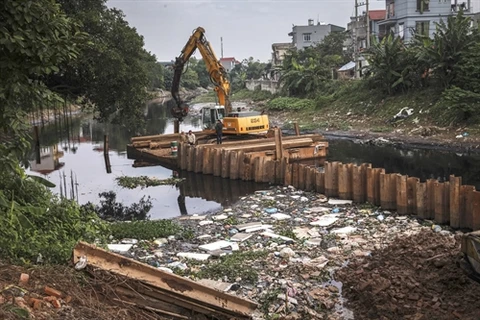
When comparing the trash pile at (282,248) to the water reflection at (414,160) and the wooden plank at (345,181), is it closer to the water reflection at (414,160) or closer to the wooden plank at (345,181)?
Answer: the wooden plank at (345,181)

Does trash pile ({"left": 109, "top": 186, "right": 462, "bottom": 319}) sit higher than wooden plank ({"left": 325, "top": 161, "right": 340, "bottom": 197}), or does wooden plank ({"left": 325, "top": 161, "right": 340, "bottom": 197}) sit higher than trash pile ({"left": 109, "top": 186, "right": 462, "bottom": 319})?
wooden plank ({"left": 325, "top": 161, "right": 340, "bottom": 197})

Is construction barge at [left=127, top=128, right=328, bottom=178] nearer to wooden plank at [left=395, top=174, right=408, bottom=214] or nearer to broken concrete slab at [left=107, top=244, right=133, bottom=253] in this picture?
wooden plank at [left=395, top=174, right=408, bottom=214]

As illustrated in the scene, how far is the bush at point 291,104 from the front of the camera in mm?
39369

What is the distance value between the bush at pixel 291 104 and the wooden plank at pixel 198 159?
19871mm

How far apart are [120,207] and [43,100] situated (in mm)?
10083

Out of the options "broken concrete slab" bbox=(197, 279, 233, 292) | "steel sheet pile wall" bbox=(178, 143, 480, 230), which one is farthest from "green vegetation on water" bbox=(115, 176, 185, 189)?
"broken concrete slab" bbox=(197, 279, 233, 292)

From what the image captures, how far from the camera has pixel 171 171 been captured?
21859 mm

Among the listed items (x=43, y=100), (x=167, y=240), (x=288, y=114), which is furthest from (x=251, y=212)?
(x=288, y=114)

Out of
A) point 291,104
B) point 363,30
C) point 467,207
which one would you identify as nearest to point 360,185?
point 467,207

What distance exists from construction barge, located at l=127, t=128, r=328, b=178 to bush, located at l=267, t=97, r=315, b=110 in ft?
51.7

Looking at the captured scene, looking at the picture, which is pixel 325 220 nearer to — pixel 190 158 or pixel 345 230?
pixel 345 230

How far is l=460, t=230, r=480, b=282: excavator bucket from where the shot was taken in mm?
6461

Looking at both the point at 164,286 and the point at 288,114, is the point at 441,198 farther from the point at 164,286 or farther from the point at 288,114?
the point at 288,114

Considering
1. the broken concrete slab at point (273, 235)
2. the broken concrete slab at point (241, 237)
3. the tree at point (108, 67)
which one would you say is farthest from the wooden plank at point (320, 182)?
the tree at point (108, 67)
